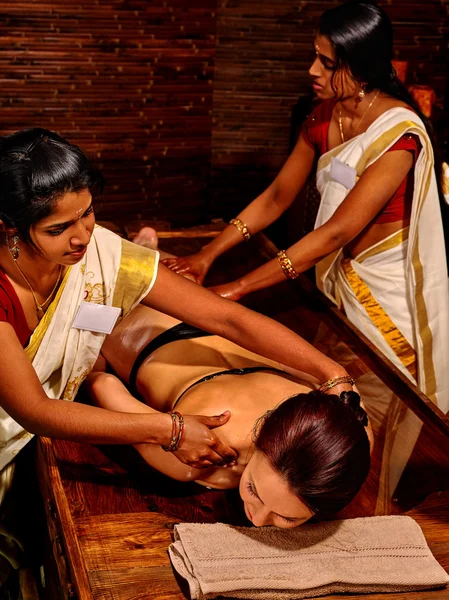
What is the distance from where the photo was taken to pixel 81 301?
206 centimetres

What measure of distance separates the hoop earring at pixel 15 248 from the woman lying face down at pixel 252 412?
43 cm

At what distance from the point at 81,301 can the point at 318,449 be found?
772mm

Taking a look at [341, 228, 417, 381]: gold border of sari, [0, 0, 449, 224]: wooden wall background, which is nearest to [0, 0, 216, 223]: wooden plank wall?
[0, 0, 449, 224]: wooden wall background

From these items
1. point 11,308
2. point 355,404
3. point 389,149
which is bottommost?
point 355,404

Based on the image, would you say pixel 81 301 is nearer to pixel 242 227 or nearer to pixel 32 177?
pixel 32 177

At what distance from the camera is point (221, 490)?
6.46ft

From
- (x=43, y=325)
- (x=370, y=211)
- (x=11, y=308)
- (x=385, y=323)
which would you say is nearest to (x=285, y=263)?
(x=370, y=211)

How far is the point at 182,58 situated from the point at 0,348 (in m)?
2.36

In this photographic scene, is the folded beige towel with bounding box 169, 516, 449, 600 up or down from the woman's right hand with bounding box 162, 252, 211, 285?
down

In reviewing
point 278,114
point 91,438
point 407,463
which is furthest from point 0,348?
point 278,114

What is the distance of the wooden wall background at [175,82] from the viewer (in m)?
3.57

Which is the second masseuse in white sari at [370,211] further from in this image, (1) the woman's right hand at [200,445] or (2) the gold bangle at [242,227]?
(1) the woman's right hand at [200,445]

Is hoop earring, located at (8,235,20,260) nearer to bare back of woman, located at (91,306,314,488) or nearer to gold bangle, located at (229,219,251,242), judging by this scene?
bare back of woman, located at (91,306,314,488)

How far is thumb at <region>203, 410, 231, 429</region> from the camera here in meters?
1.86
